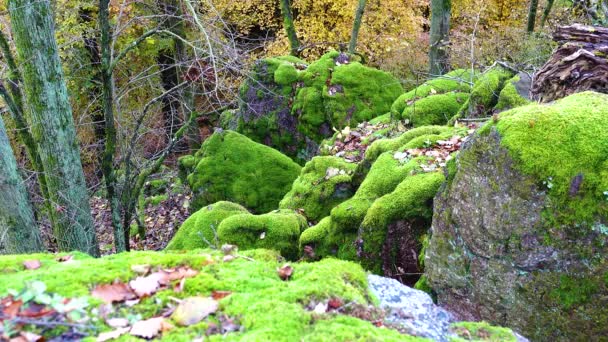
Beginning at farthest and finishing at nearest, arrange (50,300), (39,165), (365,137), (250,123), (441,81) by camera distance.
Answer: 1. (250,123)
2. (441,81)
3. (365,137)
4. (39,165)
5. (50,300)

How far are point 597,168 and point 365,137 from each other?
5976 millimetres

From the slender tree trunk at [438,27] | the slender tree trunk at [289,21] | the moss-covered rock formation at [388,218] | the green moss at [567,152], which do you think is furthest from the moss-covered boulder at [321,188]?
the slender tree trunk at [289,21]

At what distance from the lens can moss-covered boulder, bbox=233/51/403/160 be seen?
1166 centimetres

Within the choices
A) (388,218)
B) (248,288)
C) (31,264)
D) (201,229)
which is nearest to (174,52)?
(201,229)

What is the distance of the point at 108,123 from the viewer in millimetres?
6418

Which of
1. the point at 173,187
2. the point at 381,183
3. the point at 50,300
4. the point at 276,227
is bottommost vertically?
the point at 173,187

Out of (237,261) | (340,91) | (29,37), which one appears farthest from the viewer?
(340,91)

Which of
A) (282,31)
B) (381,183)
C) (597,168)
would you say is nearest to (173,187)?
(381,183)

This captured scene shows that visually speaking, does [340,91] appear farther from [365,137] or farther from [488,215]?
[488,215]

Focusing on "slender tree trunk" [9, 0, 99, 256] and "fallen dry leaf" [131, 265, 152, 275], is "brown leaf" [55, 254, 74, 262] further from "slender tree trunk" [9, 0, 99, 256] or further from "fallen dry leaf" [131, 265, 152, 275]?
"slender tree trunk" [9, 0, 99, 256]

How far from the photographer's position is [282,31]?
73.6 feet

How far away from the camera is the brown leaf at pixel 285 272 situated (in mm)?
2342

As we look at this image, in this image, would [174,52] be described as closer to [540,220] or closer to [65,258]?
[65,258]

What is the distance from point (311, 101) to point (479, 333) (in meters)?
9.95
